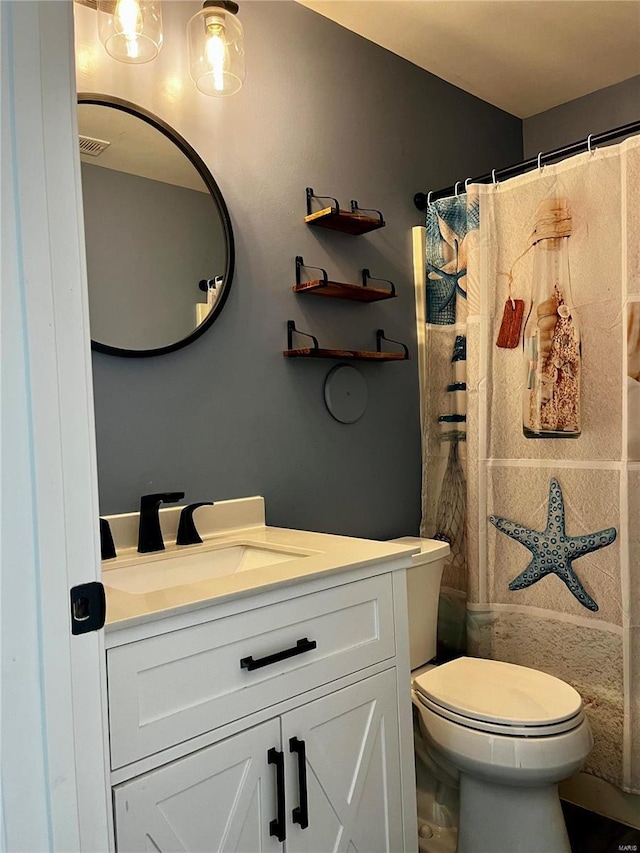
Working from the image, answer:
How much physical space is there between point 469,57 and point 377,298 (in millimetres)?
947

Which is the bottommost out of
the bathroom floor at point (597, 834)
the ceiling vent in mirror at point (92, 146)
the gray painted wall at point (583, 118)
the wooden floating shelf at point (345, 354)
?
the bathroom floor at point (597, 834)

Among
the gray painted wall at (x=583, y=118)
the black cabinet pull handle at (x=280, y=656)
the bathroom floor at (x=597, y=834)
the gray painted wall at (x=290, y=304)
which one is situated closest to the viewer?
the black cabinet pull handle at (x=280, y=656)

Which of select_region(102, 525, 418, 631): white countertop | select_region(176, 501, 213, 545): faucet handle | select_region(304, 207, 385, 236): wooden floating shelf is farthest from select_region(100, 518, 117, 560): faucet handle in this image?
select_region(304, 207, 385, 236): wooden floating shelf

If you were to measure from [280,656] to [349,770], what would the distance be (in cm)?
31

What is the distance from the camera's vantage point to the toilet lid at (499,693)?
5.24 ft

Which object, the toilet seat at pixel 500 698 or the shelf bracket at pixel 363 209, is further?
the shelf bracket at pixel 363 209

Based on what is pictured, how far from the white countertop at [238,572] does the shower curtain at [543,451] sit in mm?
736

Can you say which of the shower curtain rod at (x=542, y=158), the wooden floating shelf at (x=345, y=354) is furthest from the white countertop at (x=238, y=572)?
the shower curtain rod at (x=542, y=158)

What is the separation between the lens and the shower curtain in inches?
73.9

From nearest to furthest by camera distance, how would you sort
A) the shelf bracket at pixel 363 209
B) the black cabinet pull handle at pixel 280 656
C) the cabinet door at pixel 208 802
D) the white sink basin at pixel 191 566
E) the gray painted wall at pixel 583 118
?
the cabinet door at pixel 208 802 → the black cabinet pull handle at pixel 280 656 → the white sink basin at pixel 191 566 → the shelf bracket at pixel 363 209 → the gray painted wall at pixel 583 118

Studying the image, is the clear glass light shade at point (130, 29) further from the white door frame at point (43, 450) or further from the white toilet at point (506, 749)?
the white toilet at point (506, 749)

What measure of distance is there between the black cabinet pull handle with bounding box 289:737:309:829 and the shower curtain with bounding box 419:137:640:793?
107 cm

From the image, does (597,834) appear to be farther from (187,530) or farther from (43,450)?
(43,450)

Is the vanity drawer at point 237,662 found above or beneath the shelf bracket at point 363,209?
beneath
